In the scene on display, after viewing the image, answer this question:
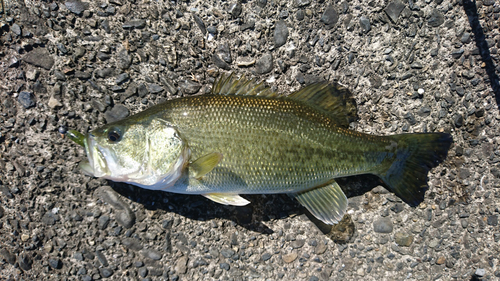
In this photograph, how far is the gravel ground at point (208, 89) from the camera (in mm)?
2344

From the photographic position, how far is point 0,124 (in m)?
2.33

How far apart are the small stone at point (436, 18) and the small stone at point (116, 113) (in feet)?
9.01

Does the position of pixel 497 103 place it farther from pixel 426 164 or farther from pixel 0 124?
pixel 0 124

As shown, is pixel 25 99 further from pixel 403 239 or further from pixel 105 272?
pixel 403 239

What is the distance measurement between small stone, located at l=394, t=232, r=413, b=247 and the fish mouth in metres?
2.52

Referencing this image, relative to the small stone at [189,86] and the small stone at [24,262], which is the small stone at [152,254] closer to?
the small stone at [24,262]

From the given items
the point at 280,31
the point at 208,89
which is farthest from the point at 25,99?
the point at 280,31

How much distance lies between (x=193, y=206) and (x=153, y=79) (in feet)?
3.78

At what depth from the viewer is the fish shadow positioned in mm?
2467

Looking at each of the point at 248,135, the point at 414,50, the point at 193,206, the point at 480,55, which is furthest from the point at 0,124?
the point at 480,55

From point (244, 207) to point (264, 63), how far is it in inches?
50.5

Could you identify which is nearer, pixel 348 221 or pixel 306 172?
pixel 306 172

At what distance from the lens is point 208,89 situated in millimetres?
2426

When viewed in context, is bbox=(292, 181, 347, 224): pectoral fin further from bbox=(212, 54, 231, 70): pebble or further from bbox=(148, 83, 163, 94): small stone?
bbox=(148, 83, 163, 94): small stone
